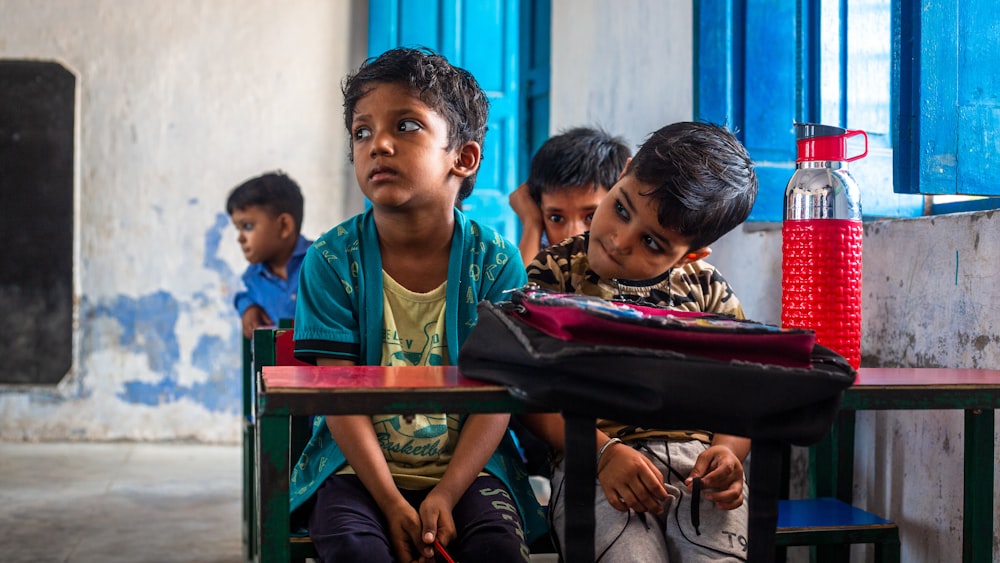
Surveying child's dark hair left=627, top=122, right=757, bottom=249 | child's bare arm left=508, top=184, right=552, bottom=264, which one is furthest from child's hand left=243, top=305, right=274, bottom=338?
child's dark hair left=627, top=122, right=757, bottom=249

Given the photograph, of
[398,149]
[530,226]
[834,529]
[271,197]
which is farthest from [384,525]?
[271,197]

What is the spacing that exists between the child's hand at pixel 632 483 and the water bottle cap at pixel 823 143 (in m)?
0.54

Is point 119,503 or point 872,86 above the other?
point 872,86

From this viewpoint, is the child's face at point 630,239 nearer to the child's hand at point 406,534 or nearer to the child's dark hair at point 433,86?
the child's dark hair at point 433,86

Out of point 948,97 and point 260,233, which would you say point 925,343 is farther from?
point 260,233

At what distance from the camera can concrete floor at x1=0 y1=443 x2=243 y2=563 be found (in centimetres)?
289

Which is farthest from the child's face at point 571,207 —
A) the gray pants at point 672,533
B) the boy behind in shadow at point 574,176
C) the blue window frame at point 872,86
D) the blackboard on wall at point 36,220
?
the blackboard on wall at point 36,220

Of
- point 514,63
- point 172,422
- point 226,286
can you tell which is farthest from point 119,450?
point 514,63

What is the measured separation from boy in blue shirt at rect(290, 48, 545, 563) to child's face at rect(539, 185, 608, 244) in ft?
2.05

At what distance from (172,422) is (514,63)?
8.53 ft

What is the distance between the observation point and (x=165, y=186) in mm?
4930

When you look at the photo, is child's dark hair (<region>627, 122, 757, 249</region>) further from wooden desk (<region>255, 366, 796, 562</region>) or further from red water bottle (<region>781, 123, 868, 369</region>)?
wooden desk (<region>255, 366, 796, 562</region>)

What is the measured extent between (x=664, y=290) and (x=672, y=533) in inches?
16.7

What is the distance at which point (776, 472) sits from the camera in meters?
1.06
